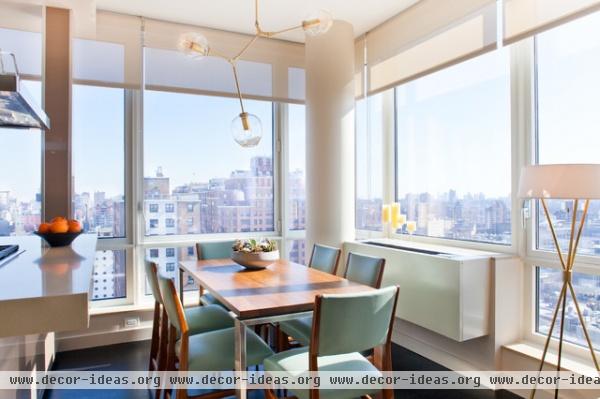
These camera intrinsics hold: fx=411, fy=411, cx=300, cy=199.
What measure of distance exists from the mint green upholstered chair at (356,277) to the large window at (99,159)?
6.87 ft

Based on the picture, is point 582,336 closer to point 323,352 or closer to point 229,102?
point 323,352

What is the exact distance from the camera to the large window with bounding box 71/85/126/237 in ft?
12.3

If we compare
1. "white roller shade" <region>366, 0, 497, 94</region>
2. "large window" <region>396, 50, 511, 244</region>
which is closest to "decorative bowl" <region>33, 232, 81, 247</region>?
"large window" <region>396, 50, 511, 244</region>

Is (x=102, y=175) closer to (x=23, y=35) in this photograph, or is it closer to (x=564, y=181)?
(x=23, y=35)

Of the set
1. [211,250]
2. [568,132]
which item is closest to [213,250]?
[211,250]

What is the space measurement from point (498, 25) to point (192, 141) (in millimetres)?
2935

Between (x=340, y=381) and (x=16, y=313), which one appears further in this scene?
(x=340, y=381)

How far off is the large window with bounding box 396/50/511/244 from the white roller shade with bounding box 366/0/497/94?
194 mm

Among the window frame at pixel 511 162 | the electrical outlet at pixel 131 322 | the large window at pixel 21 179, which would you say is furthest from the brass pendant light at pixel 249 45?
the electrical outlet at pixel 131 322

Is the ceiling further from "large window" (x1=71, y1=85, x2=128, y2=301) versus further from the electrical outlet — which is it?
the electrical outlet

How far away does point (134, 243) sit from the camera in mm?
3934

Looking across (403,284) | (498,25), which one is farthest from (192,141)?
(498,25)

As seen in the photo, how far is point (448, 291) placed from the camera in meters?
2.84

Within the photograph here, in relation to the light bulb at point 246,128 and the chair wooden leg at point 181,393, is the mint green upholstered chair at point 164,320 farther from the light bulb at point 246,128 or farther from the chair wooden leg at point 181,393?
the light bulb at point 246,128
